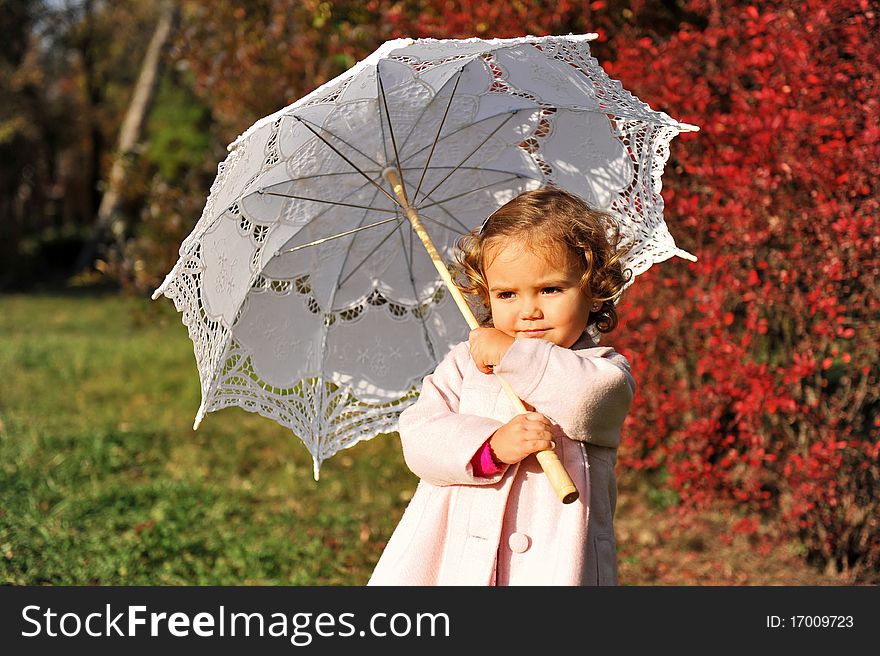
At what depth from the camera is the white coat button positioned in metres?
2.24

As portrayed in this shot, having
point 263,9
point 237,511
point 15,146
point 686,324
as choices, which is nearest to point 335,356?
point 686,324

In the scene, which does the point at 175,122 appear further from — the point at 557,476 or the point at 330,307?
the point at 557,476


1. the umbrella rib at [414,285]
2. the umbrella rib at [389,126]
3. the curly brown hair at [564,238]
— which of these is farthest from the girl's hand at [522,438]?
the umbrella rib at [414,285]

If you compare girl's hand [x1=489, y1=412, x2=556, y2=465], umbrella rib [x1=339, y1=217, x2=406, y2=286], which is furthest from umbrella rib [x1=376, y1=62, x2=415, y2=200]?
girl's hand [x1=489, y1=412, x2=556, y2=465]

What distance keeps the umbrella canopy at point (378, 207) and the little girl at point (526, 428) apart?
0.51 metres

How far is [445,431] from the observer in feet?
7.65

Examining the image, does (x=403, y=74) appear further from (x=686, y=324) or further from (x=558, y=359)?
(x=686, y=324)

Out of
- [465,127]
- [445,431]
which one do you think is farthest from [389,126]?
[445,431]

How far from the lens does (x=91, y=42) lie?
2459 centimetres

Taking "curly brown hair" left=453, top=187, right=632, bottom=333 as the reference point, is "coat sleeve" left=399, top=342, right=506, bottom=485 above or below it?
below

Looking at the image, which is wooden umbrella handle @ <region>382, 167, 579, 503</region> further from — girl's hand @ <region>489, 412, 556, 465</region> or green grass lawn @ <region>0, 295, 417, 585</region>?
green grass lawn @ <region>0, 295, 417, 585</region>

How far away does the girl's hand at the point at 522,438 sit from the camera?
2.17 metres

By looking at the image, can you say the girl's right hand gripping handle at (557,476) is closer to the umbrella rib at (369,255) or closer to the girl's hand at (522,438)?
the girl's hand at (522,438)

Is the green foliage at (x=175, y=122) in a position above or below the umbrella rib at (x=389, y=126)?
above
